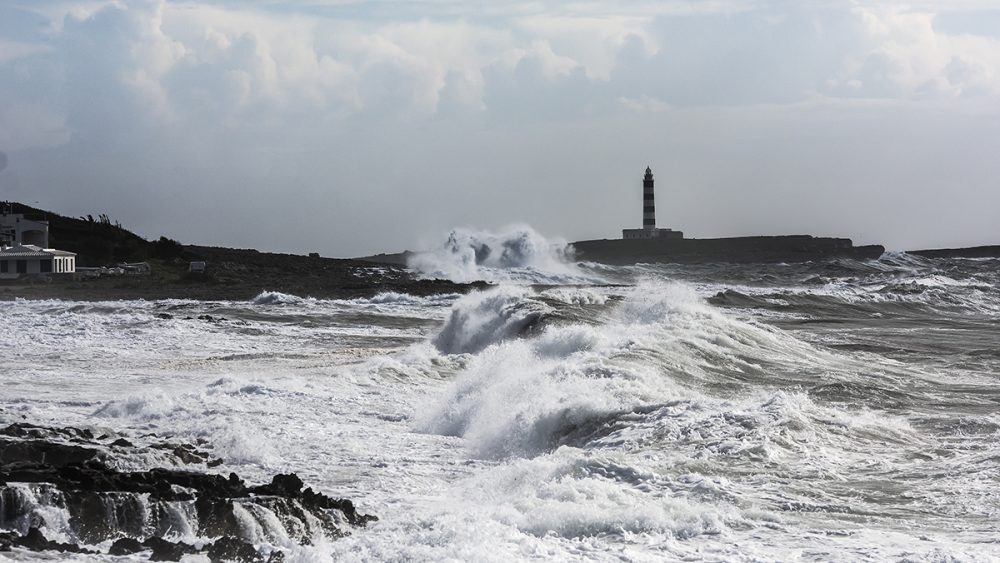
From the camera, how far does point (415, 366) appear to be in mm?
16922

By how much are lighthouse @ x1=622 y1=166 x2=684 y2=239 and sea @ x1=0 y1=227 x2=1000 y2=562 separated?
51429 millimetres

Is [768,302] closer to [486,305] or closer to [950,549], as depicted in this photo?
[486,305]

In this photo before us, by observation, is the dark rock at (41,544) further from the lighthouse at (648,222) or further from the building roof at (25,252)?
the lighthouse at (648,222)

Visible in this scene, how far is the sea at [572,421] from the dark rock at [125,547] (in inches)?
15.9

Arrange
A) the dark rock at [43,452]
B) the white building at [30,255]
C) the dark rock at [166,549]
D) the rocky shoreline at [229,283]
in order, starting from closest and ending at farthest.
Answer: the dark rock at [166,549] → the dark rock at [43,452] → the rocky shoreline at [229,283] → the white building at [30,255]

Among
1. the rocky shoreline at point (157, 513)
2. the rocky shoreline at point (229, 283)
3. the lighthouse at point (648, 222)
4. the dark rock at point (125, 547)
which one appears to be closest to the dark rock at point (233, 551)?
the rocky shoreline at point (157, 513)

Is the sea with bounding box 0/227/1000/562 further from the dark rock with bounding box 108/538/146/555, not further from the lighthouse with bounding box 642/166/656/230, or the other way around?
the lighthouse with bounding box 642/166/656/230

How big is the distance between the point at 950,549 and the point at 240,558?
4.20m

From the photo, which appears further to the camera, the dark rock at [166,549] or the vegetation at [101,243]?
the vegetation at [101,243]

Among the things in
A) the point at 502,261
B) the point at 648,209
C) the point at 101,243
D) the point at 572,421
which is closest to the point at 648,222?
the point at 648,209

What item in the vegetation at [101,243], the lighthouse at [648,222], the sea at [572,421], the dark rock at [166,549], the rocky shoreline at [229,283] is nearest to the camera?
the dark rock at [166,549]

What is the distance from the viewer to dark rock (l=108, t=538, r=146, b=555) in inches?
266

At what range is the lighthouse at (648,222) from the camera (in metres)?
76.7

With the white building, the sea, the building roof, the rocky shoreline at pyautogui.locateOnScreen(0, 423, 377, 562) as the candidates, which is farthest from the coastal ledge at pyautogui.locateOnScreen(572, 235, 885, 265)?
the rocky shoreline at pyautogui.locateOnScreen(0, 423, 377, 562)
